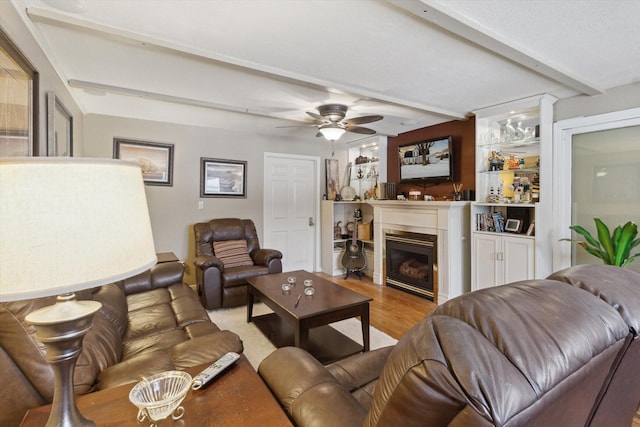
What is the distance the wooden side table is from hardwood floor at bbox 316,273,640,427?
2.17m

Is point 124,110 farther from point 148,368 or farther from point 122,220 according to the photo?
point 122,220

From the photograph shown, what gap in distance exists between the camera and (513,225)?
139 inches

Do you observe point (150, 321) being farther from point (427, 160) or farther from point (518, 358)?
point (427, 160)

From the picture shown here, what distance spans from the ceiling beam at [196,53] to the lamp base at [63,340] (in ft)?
6.15

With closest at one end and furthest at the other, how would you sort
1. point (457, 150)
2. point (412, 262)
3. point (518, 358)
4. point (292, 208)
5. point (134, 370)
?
point (518, 358)
point (134, 370)
point (457, 150)
point (412, 262)
point (292, 208)

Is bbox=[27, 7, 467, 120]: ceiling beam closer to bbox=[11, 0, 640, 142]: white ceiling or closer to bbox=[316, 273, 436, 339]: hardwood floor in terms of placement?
bbox=[11, 0, 640, 142]: white ceiling

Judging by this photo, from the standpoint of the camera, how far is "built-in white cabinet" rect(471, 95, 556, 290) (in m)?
3.28

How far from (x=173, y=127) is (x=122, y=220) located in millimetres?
4226

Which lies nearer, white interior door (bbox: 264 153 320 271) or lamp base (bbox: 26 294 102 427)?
lamp base (bbox: 26 294 102 427)

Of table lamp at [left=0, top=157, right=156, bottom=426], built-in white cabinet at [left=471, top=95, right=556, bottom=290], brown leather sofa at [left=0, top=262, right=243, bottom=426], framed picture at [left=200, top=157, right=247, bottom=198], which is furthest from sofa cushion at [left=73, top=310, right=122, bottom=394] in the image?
built-in white cabinet at [left=471, top=95, right=556, bottom=290]

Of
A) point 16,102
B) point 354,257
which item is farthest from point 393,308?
point 16,102

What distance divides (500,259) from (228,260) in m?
3.31

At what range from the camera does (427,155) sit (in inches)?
176

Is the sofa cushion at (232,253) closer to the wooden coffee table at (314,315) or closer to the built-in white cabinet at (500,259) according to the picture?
the wooden coffee table at (314,315)
